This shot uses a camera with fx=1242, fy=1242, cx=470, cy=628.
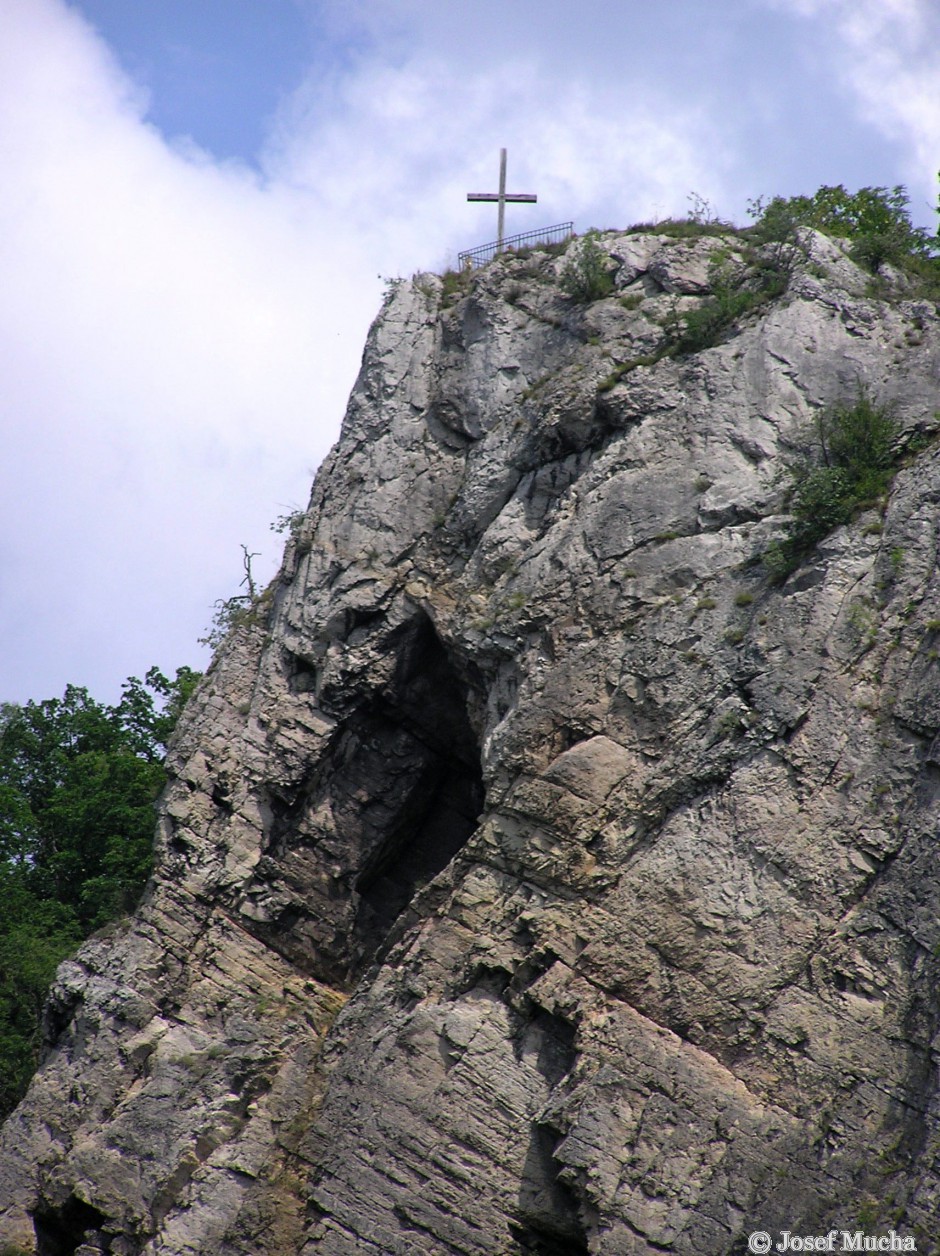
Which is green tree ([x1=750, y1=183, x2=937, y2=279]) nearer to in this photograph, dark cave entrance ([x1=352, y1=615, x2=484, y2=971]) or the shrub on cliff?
the shrub on cliff

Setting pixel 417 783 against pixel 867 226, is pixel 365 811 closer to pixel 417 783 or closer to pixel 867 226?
pixel 417 783

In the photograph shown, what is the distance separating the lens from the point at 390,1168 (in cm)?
1731

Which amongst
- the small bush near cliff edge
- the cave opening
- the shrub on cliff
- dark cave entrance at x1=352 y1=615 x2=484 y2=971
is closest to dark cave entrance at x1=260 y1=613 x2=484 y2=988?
dark cave entrance at x1=352 y1=615 x2=484 y2=971

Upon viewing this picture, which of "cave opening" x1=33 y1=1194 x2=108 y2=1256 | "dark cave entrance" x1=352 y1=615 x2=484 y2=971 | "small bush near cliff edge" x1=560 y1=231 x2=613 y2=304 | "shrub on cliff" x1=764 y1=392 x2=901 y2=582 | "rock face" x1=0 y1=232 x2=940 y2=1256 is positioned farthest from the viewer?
"small bush near cliff edge" x1=560 y1=231 x2=613 y2=304

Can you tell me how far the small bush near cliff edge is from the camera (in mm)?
23125

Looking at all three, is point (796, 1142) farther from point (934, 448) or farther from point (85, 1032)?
point (85, 1032)

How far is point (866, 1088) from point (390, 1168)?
6667 millimetres

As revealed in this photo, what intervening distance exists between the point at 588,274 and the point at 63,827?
22614 millimetres

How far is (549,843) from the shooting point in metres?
18.3

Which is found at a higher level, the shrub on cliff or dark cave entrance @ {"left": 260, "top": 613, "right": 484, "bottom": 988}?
the shrub on cliff

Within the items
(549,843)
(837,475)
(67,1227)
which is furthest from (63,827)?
(837,475)

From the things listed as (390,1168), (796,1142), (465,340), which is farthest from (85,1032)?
(465,340)

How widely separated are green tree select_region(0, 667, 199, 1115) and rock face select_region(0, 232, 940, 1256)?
9.17m

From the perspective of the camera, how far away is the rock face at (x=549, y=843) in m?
15.6
